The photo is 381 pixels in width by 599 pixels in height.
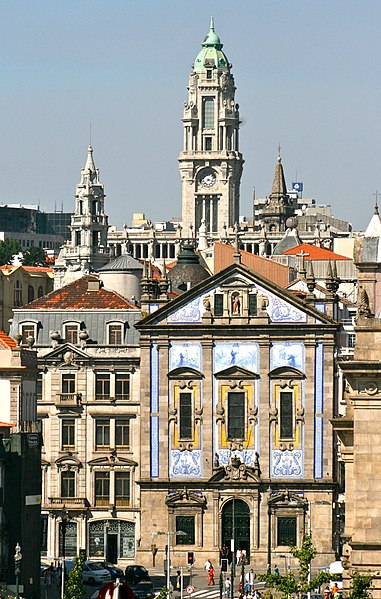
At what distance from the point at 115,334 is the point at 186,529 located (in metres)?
12.2

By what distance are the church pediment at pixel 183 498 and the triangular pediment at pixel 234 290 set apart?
7819 mm

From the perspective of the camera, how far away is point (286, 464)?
122 meters

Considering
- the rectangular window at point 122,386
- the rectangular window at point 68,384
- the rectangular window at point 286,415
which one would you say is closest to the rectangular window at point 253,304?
the rectangular window at point 286,415

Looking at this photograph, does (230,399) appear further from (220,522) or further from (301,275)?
(301,275)

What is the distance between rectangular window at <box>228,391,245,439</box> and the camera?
122312 mm

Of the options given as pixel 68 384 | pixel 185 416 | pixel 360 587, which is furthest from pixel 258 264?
pixel 360 587

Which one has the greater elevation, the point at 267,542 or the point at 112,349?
the point at 112,349

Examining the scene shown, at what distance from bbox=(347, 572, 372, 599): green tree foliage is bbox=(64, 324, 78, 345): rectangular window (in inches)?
2509

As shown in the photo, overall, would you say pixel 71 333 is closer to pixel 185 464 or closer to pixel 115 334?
pixel 115 334

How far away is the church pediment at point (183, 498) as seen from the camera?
401 ft

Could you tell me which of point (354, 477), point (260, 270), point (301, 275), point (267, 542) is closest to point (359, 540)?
point (354, 477)

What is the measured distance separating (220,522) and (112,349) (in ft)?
33.9

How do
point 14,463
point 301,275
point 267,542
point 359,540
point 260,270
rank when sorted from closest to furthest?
1. point 359,540
2. point 14,463
3. point 267,542
4. point 301,275
5. point 260,270

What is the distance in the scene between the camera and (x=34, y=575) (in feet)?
330
